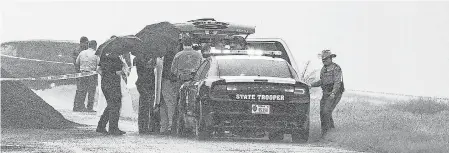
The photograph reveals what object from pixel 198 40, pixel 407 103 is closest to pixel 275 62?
pixel 198 40

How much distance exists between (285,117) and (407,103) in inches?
483

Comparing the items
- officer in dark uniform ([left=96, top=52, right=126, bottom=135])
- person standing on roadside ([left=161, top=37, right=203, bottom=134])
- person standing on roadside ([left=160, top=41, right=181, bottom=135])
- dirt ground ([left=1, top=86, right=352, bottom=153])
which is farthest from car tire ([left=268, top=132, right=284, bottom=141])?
officer in dark uniform ([left=96, top=52, right=126, bottom=135])

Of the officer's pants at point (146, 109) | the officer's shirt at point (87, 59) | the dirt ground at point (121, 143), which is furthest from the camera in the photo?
the officer's shirt at point (87, 59)

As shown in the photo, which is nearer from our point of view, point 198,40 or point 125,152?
point 125,152

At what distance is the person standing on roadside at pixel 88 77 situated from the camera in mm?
24578

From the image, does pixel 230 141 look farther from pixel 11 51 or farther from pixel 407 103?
pixel 11 51

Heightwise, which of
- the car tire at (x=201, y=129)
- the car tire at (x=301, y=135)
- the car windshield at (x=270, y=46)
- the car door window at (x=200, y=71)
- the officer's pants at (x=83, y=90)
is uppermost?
the car windshield at (x=270, y=46)

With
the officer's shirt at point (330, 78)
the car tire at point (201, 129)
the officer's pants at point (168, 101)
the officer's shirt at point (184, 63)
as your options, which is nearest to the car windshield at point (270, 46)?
the officer's shirt at point (330, 78)

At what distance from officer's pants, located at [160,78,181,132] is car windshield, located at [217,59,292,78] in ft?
5.25

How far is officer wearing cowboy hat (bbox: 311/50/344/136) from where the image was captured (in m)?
17.9

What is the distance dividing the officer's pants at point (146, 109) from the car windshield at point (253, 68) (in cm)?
174

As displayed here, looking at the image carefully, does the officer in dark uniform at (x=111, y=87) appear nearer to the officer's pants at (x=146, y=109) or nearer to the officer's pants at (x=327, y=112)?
the officer's pants at (x=146, y=109)

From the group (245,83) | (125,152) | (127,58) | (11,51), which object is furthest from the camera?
(11,51)

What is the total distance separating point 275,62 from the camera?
17594 mm
